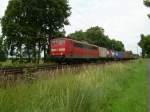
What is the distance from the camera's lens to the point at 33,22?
4728cm

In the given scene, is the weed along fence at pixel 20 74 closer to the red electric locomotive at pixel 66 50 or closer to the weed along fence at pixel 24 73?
the weed along fence at pixel 24 73

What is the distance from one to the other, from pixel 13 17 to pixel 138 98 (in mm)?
36108

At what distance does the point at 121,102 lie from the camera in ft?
40.0

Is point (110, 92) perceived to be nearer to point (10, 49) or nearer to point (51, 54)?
point (51, 54)

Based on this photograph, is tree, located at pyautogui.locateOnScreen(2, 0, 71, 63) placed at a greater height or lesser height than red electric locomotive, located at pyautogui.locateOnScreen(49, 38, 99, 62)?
greater

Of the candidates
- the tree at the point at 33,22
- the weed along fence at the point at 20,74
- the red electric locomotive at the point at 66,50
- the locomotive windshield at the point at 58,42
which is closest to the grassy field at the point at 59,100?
the weed along fence at the point at 20,74

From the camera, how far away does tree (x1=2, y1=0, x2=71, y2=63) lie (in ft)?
149

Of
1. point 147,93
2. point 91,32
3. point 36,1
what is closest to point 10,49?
point 36,1

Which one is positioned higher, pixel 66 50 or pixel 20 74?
pixel 66 50

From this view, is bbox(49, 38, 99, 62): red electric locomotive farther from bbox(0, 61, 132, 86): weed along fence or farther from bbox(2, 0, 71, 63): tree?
bbox(0, 61, 132, 86): weed along fence

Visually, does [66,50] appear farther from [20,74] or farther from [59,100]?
[59,100]

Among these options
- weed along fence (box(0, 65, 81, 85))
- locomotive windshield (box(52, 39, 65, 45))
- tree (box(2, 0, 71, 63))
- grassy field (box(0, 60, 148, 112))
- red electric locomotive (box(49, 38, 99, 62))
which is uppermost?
tree (box(2, 0, 71, 63))

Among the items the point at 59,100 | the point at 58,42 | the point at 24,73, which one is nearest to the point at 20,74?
the point at 24,73

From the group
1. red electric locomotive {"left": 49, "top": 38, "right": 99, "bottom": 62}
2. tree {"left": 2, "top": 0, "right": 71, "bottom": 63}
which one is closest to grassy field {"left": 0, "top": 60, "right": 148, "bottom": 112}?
red electric locomotive {"left": 49, "top": 38, "right": 99, "bottom": 62}
